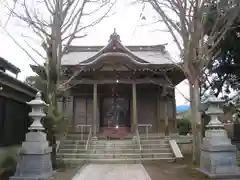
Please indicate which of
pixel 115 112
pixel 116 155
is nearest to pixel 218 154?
pixel 116 155

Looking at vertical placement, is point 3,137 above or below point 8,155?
above

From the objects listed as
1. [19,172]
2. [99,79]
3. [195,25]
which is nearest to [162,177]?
[19,172]

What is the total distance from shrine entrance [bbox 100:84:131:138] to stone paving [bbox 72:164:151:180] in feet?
22.2

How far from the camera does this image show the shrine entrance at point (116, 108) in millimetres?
16891

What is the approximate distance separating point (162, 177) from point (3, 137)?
571cm

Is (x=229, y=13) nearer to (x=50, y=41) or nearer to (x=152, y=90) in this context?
(x=50, y=41)

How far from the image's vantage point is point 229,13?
970cm

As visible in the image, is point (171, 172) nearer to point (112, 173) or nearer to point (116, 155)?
point (112, 173)

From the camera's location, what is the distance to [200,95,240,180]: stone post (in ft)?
24.8

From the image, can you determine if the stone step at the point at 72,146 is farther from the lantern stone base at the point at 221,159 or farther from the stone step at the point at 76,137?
the lantern stone base at the point at 221,159

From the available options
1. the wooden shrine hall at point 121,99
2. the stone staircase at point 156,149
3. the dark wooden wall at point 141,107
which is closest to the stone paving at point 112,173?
the stone staircase at point 156,149

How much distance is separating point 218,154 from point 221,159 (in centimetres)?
17

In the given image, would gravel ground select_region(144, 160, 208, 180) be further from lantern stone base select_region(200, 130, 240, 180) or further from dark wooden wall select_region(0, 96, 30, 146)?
dark wooden wall select_region(0, 96, 30, 146)

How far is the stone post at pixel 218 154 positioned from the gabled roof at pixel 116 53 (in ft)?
24.5
